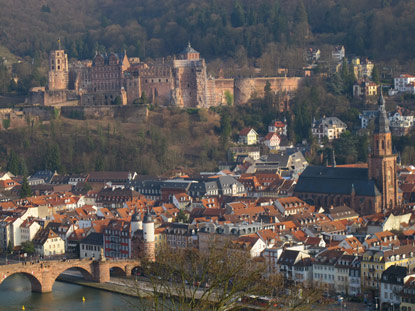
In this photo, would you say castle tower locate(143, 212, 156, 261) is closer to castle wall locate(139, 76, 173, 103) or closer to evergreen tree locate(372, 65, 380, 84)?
castle wall locate(139, 76, 173, 103)

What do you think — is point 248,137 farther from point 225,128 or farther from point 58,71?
point 58,71

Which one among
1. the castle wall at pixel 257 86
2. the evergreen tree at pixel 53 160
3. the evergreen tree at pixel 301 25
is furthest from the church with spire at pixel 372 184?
the evergreen tree at pixel 301 25

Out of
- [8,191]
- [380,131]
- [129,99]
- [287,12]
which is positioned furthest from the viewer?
[287,12]

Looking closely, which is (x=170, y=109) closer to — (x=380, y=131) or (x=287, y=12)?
(x=380, y=131)

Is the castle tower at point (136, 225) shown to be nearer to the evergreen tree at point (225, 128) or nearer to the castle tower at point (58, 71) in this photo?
the evergreen tree at point (225, 128)

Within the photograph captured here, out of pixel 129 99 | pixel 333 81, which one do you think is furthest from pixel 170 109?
pixel 333 81

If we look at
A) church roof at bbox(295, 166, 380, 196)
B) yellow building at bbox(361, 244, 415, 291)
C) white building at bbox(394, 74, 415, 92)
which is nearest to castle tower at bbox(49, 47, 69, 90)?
white building at bbox(394, 74, 415, 92)
